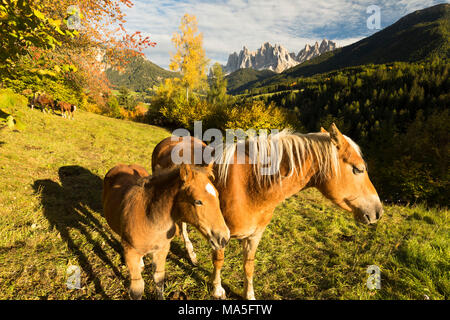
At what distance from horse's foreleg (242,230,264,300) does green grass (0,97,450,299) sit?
26 cm

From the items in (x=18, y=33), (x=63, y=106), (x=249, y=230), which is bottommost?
(x=249, y=230)

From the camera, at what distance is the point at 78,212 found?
5.12 m

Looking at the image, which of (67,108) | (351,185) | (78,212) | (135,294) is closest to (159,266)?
(135,294)

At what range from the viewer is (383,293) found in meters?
3.65

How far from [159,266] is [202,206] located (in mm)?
1551

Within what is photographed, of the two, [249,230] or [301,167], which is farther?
[249,230]

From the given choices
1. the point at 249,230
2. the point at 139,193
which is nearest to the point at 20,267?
the point at 139,193

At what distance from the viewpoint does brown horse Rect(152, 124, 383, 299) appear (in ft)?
8.84

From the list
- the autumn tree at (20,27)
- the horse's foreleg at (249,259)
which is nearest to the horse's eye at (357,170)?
the horse's foreleg at (249,259)

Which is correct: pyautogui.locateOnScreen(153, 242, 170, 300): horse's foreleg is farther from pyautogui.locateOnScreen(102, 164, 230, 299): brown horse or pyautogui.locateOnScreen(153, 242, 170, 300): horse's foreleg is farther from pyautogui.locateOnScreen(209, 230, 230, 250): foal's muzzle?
pyautogui.locateOnScreen(209, 230, 230, 250): foal's muzzle

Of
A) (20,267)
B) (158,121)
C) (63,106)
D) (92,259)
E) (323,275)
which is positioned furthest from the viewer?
(158,121)

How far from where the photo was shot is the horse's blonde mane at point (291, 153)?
8.82 feet

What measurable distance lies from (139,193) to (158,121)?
97.2 feet
